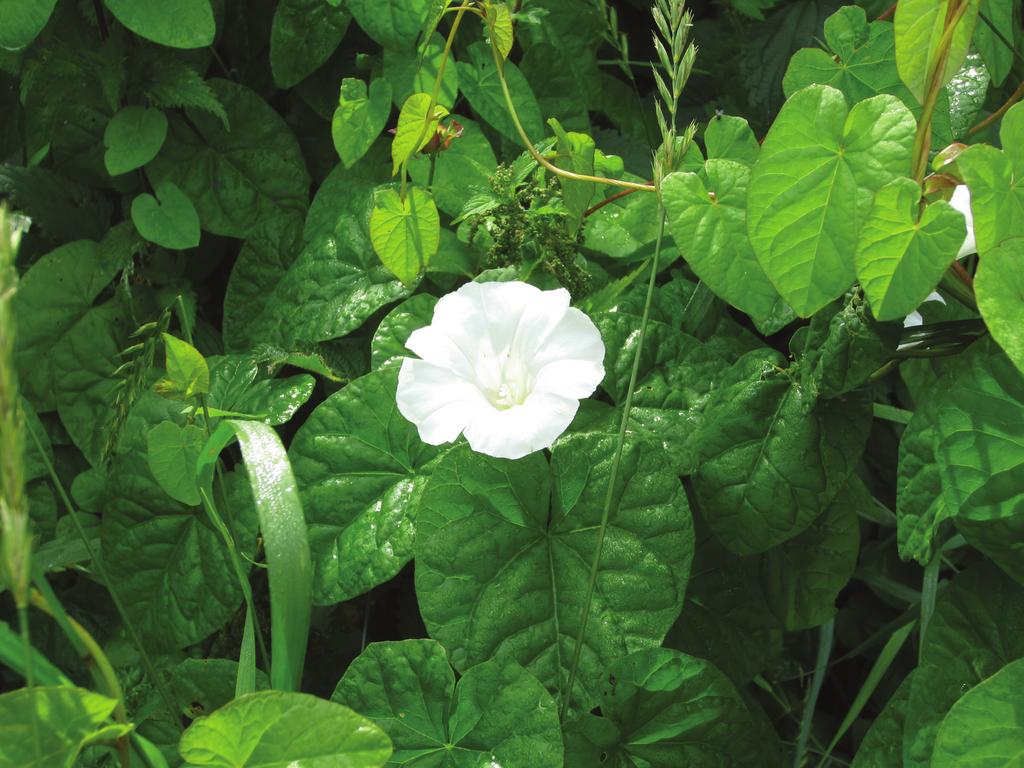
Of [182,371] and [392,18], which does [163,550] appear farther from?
[392,18]

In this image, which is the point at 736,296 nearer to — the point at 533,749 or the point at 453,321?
the point at 453,321

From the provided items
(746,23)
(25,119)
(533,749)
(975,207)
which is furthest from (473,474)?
(746,23)

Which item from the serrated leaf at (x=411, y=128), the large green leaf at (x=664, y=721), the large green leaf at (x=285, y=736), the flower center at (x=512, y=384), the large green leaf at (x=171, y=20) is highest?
the large green leaf at (x=171, y=20)

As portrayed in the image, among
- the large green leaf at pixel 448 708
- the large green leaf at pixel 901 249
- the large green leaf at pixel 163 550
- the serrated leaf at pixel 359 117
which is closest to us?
the large green leaf at pixel 901 249

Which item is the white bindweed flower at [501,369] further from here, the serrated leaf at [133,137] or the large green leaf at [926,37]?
the serrated leaf at [133,137]

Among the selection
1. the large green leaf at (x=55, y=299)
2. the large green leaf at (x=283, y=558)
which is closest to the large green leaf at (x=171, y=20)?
the large green leaf at (x=55, y=299)

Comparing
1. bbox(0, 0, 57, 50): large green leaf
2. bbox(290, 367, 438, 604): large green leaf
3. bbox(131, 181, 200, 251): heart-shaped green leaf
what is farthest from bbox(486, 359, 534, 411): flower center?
bbox(0, 0, 57, 50): large green leaf
